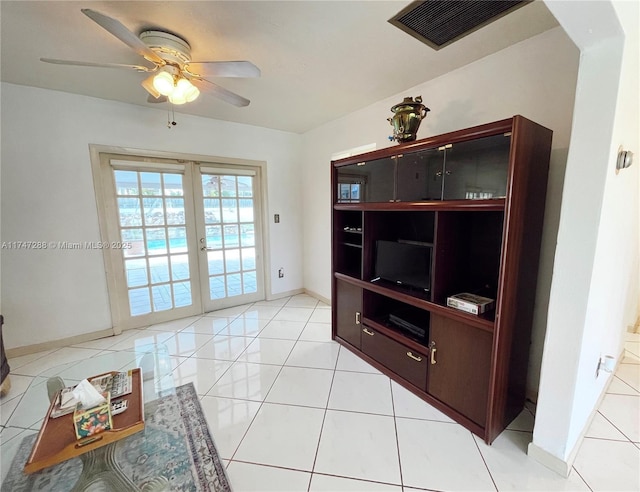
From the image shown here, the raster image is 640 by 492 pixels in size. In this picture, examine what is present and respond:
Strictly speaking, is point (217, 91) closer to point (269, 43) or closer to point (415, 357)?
point (269, 43)

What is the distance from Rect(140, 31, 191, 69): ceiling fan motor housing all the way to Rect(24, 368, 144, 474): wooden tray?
6.49ft

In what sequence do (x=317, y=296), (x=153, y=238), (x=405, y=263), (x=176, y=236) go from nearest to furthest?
(x=405, y=263) → (x=153, y=238) → (x=176, y=236) → (x=317, y=296)

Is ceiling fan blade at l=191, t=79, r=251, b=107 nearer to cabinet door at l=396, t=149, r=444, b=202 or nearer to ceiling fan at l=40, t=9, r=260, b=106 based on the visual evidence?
ceiling fan at l=40, t=9, r=260, b=106

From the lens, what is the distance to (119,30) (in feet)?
3.95

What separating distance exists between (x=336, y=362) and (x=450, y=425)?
0.96 metres

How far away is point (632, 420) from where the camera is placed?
1702mm

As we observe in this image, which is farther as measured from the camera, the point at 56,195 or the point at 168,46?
the point at 56,195

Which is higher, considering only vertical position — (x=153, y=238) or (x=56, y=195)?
(x=56, y=195)

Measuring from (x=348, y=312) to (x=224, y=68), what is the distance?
2.09 m

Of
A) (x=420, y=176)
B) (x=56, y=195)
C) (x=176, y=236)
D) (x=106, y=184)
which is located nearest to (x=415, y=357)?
(x=420, y=176)

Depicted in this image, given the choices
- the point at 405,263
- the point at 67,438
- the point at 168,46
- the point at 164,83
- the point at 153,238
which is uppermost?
the point at 168,46

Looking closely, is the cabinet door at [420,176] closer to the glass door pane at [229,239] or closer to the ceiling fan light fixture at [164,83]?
the ceiling fan light fixture at [164,83]

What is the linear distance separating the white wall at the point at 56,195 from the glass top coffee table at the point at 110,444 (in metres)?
0.95

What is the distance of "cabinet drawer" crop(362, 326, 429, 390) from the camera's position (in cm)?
191
